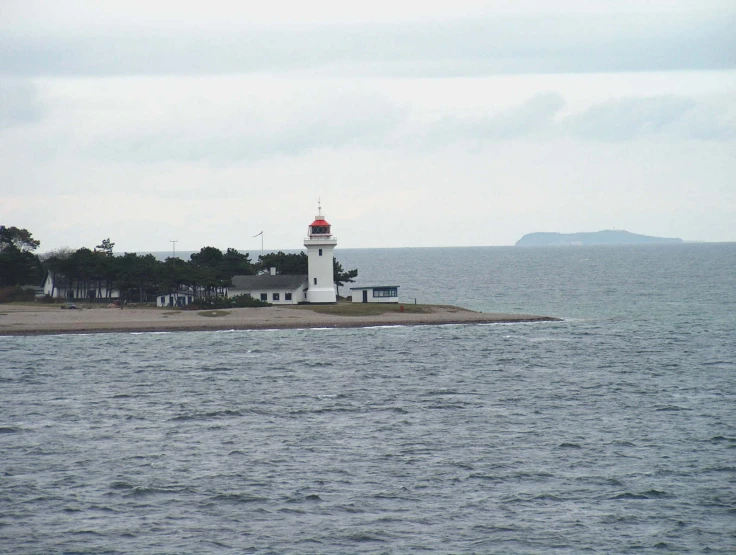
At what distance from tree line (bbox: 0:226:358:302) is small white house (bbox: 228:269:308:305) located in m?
2.28

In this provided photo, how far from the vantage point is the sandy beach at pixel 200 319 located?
3214 inches

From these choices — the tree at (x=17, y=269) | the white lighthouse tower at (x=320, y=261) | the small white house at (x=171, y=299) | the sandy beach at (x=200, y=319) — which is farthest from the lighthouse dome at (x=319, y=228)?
the tree at (x=17, y=269)

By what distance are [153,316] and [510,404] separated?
1870 inches

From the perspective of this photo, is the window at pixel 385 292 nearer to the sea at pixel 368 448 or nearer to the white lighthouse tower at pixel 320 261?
the white lighthouse tower at pixel 320 261

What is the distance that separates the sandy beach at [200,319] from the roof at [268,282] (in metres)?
3.62

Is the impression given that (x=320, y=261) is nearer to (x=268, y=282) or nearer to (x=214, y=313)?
(x=268, y=282)

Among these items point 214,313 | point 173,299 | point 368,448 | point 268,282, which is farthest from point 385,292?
point 368,448

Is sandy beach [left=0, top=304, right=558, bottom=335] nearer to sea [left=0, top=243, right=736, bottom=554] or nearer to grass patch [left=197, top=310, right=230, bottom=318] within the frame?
grass patch [left=197, top=310, right=230, bottom=318]

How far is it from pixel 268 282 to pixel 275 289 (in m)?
1.29

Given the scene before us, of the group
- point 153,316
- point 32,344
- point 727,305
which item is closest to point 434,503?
point 32,344

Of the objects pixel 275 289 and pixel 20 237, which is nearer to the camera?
pixel 275 289

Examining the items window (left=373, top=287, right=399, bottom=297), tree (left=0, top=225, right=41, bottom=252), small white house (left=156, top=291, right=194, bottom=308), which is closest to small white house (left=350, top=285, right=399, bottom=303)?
window (left=373, top=287, right=399, bottom=297)

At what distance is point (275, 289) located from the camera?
93.6 metres

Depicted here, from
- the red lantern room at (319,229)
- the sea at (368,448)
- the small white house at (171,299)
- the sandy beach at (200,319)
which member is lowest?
the sea at (368,448)
